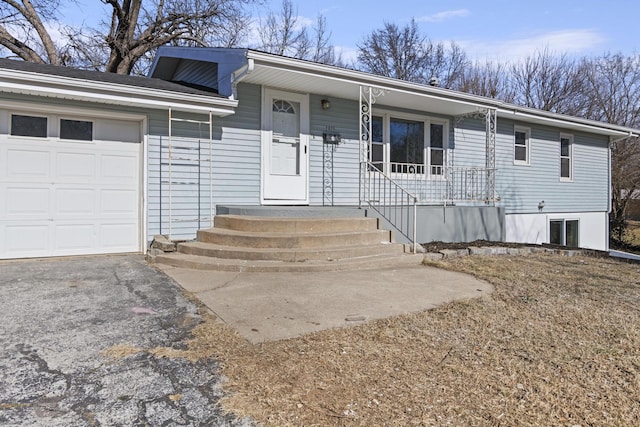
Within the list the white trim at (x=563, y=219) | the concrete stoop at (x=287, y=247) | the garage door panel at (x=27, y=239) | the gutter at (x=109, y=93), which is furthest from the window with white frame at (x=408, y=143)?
the garage door panel at (x=27, y=239)

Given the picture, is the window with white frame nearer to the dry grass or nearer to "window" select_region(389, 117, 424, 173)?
"window" select_region(389, 117, 424, 173)

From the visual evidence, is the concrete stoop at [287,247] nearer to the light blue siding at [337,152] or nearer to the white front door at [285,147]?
the white front door at [285,147]

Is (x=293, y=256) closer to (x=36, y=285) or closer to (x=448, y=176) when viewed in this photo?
(x=36, y=285)

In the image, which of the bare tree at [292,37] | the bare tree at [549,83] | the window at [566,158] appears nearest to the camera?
the window at [566,158]

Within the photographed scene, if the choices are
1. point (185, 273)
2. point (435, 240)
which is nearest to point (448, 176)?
point (435, 240)

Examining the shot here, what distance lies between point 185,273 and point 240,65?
3.48 meters

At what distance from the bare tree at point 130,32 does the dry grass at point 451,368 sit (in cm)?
1726

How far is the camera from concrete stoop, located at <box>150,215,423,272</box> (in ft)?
18.4

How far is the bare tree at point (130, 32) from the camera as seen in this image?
16.5m

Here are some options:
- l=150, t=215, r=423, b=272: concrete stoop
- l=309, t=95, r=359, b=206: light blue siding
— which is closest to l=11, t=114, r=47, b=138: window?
l=150, t=215, r=423, b=272: concrete stoop

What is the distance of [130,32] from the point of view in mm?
17266

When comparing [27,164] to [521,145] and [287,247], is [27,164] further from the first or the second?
[521,145]

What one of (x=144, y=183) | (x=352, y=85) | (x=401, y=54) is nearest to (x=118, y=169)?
(x=144, y=183)

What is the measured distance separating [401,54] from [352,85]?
17300mm
